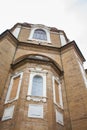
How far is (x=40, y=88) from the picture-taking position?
953 centimetres

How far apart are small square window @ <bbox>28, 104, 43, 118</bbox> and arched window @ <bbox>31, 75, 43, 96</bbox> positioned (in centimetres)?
115

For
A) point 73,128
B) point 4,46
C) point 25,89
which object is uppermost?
point 4,46

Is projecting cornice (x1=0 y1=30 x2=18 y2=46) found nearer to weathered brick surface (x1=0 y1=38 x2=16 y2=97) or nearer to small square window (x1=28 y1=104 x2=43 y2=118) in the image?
weathered brick surface (x1=0 y1=38 x2=16 y2=97)

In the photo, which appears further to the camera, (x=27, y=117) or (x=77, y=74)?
(x=77, y=74)

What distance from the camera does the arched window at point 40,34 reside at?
1712cm

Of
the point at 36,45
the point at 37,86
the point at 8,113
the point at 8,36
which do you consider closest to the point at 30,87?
the point at 37,86

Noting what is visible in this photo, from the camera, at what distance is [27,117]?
7383 mm

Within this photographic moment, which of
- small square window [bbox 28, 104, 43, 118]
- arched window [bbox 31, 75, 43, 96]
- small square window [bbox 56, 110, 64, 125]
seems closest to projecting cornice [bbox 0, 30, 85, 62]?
arched window [bbox 31, 75, 43, 96]

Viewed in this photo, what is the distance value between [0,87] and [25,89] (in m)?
2.04

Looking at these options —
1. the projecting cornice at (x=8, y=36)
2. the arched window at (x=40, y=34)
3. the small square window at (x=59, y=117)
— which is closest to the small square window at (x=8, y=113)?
the small square window at (x=59, y=117)

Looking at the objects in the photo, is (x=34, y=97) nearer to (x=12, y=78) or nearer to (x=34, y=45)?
(x=12, y=78)

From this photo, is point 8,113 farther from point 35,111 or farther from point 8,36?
point 8,36

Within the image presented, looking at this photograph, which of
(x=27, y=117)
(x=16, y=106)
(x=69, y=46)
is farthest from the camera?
(x=69, y=46)

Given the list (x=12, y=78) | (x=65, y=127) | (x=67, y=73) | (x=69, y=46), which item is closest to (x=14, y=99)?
(x=12, y=78)
